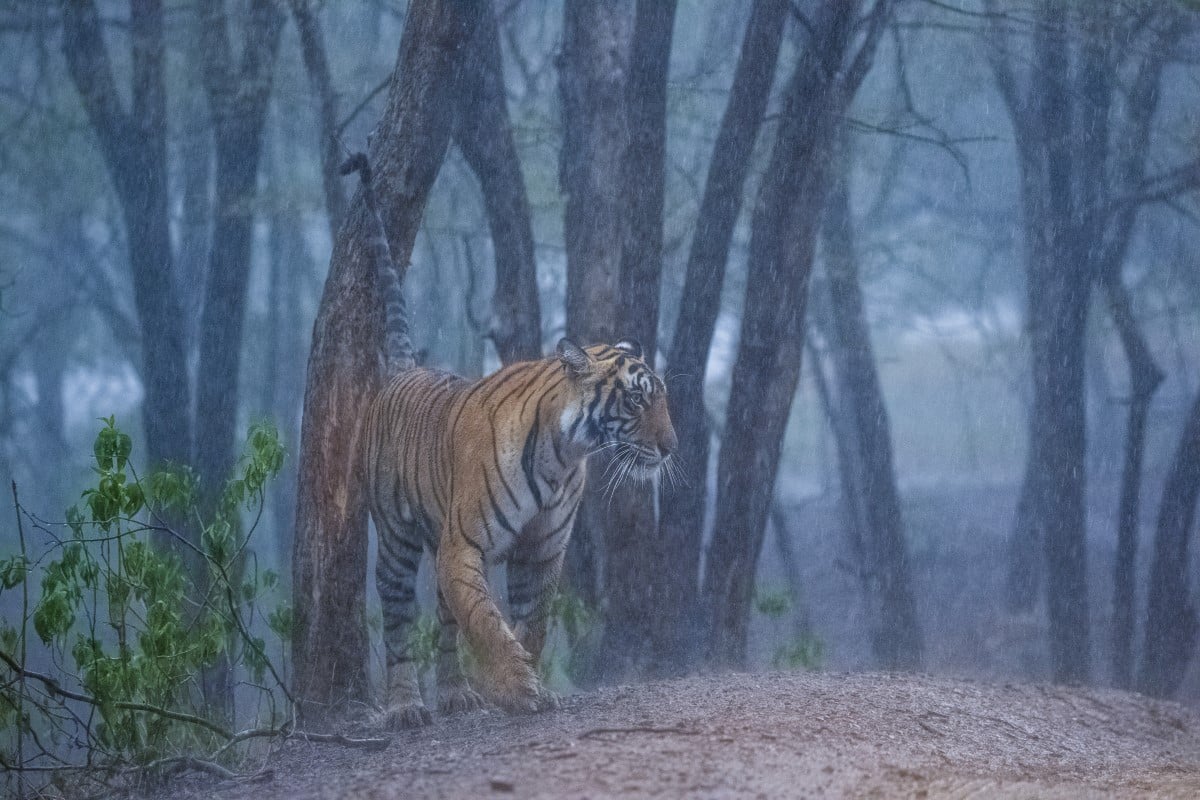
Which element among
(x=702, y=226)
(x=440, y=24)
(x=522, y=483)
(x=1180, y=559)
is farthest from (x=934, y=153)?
(x=522, y=483)

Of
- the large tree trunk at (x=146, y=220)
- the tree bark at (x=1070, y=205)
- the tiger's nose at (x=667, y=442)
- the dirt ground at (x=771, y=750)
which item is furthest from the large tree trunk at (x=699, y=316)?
the large tree trunk at (x=146, y=220)

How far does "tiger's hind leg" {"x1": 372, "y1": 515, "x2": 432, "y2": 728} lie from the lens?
17.1 ft

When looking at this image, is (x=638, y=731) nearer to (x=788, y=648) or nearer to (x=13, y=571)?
(x=13, y=571)

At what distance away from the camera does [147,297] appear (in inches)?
405

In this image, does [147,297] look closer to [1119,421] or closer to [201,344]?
[201,344]

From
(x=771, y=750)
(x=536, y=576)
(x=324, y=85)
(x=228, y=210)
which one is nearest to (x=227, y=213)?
(x=228, y=210)

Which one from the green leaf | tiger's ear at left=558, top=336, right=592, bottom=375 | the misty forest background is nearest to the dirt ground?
the green leaf

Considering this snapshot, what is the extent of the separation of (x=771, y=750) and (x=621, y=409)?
60.5 inches

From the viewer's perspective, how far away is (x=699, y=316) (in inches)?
285

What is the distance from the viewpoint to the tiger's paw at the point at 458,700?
5.14m

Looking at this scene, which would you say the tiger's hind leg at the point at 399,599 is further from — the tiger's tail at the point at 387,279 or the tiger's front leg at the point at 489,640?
the tiger's front leg at the point at 489,640

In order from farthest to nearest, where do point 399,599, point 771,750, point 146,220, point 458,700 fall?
1. point 146,220
2. point 399,599
3. point 458,700
4. point 771,750

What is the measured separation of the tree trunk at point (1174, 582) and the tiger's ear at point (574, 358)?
5779 millimetres

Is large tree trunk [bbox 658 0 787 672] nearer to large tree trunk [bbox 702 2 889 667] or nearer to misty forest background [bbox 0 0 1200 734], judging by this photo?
misty forest background [bbox 0 0 1200 734]
